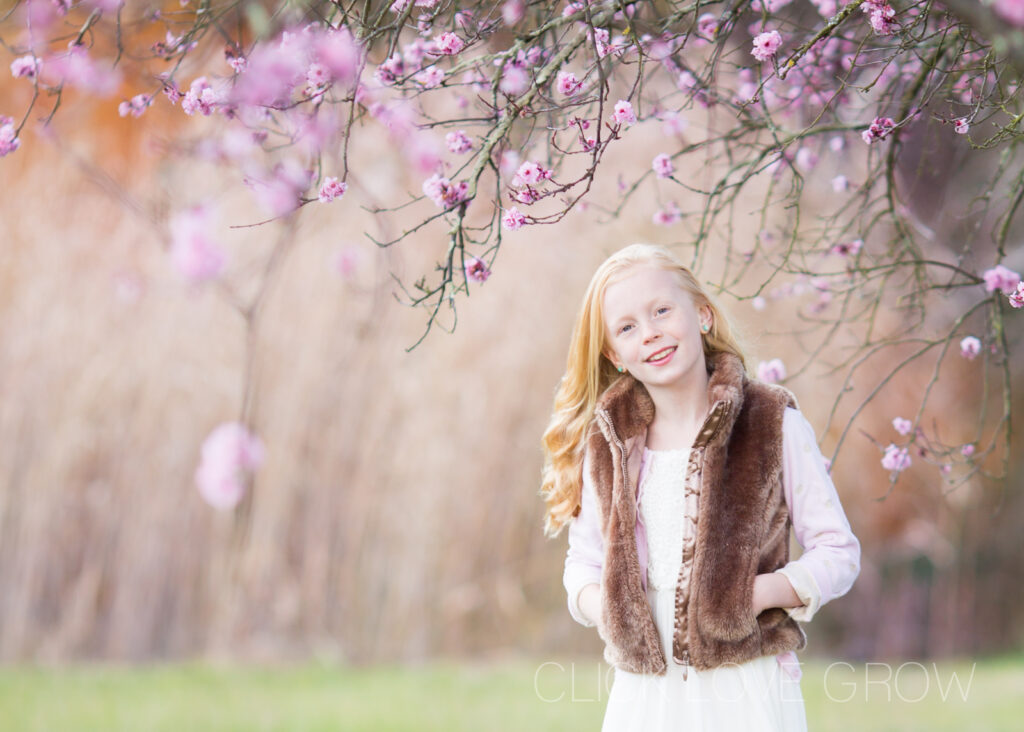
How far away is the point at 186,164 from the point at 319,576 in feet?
5.77

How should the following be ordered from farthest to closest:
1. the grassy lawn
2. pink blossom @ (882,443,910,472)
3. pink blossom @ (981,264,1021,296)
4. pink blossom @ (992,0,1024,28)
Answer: the grassy lawn, pink blossom @ (882,443,910,472), pink blossom @ (981,264,1021,296), pink blossom @ (992,0,1024,28)

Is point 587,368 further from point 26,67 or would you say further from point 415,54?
point 26,67

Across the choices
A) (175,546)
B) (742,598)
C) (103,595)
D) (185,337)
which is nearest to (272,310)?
(185,337)

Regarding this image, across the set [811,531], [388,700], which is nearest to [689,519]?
[811,531]

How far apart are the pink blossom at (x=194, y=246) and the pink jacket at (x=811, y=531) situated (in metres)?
2.37

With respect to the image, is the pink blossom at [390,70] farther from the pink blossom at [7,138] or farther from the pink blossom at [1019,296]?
the pink blossom at [1019,296]

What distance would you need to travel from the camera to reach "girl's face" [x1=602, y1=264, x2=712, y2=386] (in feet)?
5.33

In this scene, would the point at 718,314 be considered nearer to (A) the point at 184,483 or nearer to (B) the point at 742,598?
(B) the point at 742,598

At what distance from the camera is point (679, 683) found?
1.54m

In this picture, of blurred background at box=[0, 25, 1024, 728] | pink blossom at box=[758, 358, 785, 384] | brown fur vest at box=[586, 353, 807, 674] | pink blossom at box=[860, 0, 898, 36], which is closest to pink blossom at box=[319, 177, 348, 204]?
brown fur vest at box=[586, 353, 807, 674]

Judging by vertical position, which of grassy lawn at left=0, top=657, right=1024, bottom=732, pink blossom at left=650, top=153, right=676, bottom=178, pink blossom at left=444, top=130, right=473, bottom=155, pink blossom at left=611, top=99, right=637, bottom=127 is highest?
pink blossom at left=650, top=153, right=676, bottom=178

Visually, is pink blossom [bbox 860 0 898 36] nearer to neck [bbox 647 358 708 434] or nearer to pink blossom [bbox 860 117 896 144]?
pink blossom [bbox 860 117 896 144]

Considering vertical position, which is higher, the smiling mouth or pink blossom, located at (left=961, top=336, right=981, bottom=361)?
pink blossom, located at (left=961, top=336, right=981, bottom=361)

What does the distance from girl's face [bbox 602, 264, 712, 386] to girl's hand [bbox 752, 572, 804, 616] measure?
343mm
